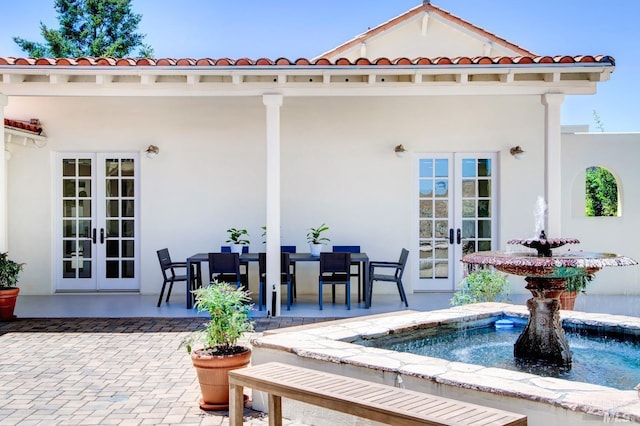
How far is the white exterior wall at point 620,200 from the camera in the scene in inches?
393

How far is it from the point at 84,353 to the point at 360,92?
4581mm

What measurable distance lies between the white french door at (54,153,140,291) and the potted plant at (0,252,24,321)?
2.17m

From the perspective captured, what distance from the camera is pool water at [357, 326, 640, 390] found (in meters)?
4.35

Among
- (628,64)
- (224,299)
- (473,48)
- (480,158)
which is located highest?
(628,64)

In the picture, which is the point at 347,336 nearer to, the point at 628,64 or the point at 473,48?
the point at 473,48

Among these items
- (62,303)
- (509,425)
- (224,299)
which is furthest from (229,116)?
(509,425)

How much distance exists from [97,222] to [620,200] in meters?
8.78

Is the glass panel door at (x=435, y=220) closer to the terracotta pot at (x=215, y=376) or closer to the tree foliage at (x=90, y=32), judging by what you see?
the terracotta pot at (x=215, y=376)

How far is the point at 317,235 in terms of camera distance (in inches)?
368

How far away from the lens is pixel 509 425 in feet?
8.97

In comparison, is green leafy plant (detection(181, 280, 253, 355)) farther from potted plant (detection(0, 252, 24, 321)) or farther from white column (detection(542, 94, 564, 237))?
white column (detection(542, 94, 564, 237))

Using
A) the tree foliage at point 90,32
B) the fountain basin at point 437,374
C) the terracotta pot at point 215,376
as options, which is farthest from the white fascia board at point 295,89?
the tree foliage at point 90,32

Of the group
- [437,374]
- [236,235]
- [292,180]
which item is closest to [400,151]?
[292,180]

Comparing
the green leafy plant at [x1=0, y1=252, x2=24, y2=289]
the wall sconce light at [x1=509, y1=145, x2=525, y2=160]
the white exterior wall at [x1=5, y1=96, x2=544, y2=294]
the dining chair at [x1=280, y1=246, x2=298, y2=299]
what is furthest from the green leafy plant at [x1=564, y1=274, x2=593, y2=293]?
the green leafy plant at [x1=0, y1=252, x2=24, y2=289]
